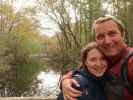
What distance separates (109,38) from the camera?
2.03 metres

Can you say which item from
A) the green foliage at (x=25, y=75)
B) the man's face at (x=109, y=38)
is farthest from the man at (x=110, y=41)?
the green foliage at (x=25, y=75)

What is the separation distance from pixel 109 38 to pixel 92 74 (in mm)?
213

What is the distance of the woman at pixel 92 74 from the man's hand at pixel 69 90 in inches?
0.9

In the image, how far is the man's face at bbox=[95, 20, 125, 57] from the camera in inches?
79.6

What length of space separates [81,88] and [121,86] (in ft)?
0.79

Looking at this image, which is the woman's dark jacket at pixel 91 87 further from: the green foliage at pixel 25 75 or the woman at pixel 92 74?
the green foliage at pixel 25 75

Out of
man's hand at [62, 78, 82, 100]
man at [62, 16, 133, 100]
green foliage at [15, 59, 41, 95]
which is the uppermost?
man at [62, 16, 133, 100]

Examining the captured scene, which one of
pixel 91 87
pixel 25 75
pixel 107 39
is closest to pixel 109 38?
pixel 107 39

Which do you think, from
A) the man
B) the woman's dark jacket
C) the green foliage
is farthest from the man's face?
the green foliage

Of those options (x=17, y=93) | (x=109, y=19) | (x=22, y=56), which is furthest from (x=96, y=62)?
(x=22, y=56)

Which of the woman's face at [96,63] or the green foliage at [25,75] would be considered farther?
the green foliage at [25,75]

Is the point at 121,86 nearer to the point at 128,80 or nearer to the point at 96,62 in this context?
the point at 128,80

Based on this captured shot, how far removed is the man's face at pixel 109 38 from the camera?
79.6 inches

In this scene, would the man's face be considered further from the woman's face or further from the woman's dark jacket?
the woman's dark jacket
